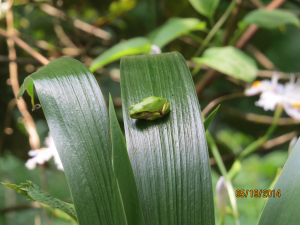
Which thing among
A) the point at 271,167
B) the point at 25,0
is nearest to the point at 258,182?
the point at 271,167

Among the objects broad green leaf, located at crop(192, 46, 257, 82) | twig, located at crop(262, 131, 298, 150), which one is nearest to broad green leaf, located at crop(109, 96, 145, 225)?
broad green leaf, located at crop(192, 46, 257, 82)

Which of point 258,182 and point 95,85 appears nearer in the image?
point 95,85

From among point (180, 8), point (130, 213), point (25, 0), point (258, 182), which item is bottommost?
point (258, 182)

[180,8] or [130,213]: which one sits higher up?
[180,8]

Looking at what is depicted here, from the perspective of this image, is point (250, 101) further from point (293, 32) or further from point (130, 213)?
point (130, 213)

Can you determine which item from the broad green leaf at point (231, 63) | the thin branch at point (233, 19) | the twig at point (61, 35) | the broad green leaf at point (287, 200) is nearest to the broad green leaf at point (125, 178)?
the broad green leaf at point (287, 200)

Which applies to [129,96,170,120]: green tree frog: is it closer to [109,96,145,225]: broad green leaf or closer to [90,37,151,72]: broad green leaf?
[109,96,145,225]: broad green leaf

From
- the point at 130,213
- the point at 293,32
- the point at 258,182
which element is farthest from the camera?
the point at 293,32

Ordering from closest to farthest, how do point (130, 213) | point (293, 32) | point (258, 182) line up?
1. point (130, 213)
2. point (258, 182)
3. point (293, 32)
